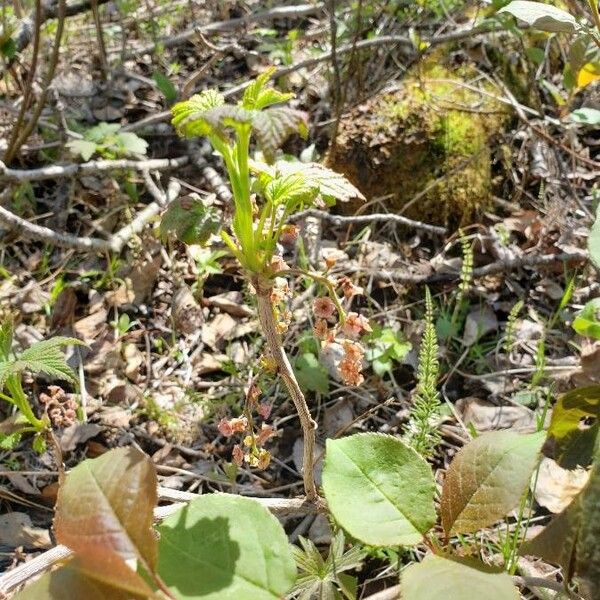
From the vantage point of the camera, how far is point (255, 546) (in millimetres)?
1006

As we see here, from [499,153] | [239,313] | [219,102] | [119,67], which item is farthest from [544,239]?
[119,67]

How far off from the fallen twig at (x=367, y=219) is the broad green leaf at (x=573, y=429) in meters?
1.33

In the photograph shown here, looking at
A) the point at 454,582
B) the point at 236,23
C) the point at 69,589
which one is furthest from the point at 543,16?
the point at 236,23

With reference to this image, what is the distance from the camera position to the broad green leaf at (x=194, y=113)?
2.98 ft

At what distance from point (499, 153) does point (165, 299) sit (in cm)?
156

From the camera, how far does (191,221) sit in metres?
1.12

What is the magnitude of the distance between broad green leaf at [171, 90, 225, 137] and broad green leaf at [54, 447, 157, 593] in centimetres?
48

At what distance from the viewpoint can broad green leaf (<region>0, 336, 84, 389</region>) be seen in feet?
5.06

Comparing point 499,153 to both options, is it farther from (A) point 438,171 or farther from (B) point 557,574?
(B) point 557,574

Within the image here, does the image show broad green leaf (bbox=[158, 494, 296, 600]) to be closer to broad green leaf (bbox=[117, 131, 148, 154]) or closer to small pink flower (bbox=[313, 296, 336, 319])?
small pink flower (bbox=[313, 296, 336, 319])

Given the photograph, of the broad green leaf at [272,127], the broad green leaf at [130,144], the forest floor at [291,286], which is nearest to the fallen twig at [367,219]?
the forest floor at [291,286]

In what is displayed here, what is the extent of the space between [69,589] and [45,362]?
31.7 inches

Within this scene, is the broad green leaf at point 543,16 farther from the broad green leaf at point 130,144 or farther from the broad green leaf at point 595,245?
the broad green leaf at point 130,144

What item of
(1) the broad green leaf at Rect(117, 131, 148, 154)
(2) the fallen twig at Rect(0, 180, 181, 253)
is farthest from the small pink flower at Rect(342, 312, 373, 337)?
(1) the broad green leaf at Rect(117, 131, 148, 154)
